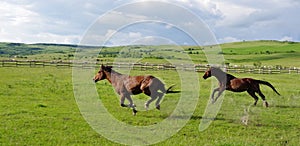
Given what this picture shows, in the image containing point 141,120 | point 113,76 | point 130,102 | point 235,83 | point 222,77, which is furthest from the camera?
point 222,77

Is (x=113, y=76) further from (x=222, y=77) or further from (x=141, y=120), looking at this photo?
(x=222, y=77)

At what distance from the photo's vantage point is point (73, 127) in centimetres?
1141

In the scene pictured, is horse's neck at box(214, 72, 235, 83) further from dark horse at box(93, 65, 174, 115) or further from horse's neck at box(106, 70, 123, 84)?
horse's neck at box(106, 70, 123, 84)

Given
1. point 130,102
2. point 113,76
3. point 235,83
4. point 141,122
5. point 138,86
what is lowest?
point 141,122

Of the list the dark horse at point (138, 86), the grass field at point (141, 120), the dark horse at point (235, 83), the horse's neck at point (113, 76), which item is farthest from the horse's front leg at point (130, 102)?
the dark horse at point (235, 83)

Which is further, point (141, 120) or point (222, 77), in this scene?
point (222, 77)

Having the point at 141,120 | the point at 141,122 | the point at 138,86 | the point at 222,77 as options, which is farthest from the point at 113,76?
the point at 222,77

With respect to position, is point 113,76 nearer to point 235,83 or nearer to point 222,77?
point 222,77

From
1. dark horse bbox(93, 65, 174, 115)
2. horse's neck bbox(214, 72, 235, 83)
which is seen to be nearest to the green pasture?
dark horse bbox(93, 65, 174, 115)

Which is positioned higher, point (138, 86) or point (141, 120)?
point (138, 86)

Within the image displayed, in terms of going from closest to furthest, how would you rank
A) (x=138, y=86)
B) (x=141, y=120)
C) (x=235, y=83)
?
(x=141, y=120) < (x=138, y=86) < (x=235, y=83)

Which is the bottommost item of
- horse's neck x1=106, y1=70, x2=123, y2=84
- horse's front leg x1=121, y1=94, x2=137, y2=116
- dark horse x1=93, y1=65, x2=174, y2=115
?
horse's front leg x1=121, y1=94, x2=137, y2=116

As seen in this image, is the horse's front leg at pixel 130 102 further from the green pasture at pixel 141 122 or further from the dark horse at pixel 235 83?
the dark horse at pixel 235 83

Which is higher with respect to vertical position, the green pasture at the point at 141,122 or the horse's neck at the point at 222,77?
the horse's neck at the point at 222,77
